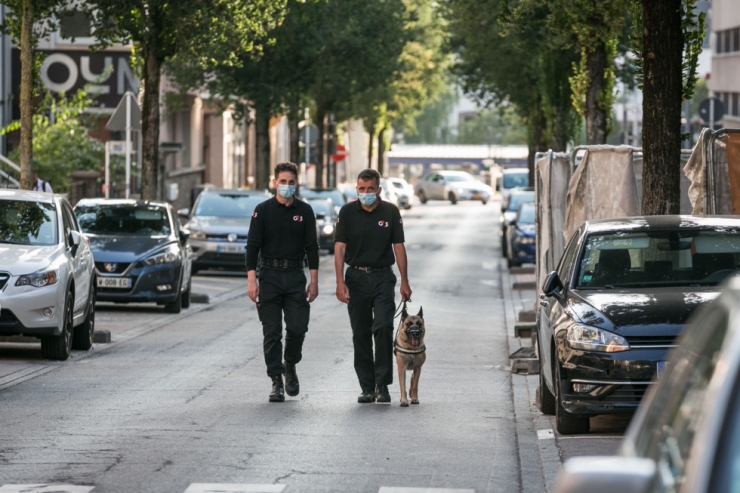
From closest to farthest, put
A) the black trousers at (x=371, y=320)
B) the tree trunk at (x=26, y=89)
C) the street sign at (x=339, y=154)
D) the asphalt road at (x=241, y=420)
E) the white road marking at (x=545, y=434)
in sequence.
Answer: the asphalt road at (x=241, y=420) → the white road marking at (x=545, y=434) → the black trousers at (x=371, y=320) → the tree trunk at (x=26, y=89) → the street sign at (x=339, y=154)

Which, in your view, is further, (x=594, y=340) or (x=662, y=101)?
(x=662, y=101)

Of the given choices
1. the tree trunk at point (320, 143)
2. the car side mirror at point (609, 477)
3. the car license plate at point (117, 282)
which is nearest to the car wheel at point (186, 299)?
the car license plate at point (117, 282)

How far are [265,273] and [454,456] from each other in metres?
3.07

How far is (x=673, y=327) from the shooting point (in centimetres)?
969

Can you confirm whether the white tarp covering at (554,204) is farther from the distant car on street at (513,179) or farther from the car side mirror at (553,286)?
the distant car on street at (513,179)

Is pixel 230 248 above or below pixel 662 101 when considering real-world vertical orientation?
below

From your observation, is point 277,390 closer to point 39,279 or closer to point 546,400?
point 546,400

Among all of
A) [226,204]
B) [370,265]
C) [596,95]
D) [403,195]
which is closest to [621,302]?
[370,265]

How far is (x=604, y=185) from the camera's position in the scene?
15977 mm

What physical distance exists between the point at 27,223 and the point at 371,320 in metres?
5.42

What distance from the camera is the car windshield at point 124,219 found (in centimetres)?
2280

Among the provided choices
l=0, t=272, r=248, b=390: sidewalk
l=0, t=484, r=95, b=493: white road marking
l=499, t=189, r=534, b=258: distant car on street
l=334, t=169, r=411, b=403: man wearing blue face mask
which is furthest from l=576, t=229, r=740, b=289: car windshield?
l=499, t=189, r=534, b=258: distant car on street

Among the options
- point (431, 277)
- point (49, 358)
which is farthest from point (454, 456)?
point (431, 277)

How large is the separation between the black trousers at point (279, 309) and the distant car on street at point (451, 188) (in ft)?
251
